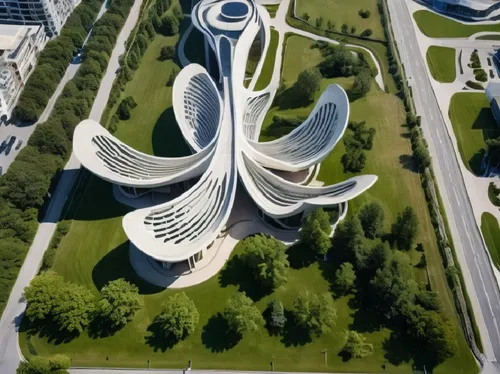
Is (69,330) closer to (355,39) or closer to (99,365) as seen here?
(99,365)

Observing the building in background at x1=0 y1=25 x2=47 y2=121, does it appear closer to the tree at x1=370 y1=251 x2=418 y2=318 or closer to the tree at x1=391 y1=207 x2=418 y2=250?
the tree at x1=391 y1=207 x2=418 y2=250

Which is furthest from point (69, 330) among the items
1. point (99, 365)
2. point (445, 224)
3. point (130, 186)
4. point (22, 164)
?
point (445, 224)

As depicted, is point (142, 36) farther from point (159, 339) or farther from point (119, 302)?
point (159, 339)

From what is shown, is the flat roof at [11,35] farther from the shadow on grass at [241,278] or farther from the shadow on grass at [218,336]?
the shadow on grass at [218,336]

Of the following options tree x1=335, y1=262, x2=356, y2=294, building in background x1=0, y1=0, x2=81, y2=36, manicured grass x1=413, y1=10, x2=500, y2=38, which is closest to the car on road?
building in background x1=0, y1=0, x2=81, y2=36

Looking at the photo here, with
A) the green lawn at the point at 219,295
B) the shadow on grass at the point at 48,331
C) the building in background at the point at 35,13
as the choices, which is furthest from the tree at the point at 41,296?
the building in background at the point at 35,13
